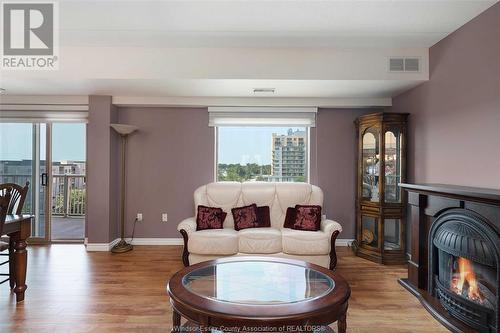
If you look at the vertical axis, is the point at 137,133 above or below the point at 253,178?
above

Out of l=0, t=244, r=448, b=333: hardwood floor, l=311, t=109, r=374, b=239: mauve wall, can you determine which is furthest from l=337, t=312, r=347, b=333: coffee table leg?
l=311, t=109, r=374, b=239: mauve wall

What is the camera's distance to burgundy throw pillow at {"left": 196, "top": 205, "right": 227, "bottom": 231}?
3582 mm

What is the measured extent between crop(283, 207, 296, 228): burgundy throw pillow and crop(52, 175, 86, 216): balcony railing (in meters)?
3.61

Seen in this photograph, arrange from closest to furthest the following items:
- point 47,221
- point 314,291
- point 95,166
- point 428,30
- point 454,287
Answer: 1. point 314,291
2. point 454,287
3. point 428,30
4. point 95,166
5. point 47,221

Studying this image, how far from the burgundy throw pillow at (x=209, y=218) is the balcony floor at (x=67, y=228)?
2372 millimetres

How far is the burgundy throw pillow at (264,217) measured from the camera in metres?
3.73

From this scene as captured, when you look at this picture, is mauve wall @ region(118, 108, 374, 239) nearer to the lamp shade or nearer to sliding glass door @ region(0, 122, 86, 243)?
the lamp shade

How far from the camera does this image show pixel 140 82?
136 inches

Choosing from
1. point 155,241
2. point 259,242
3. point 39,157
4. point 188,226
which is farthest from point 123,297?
point 39,157

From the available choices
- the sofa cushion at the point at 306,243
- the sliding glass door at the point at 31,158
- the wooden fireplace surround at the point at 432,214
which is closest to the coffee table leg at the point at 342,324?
the wooden fireplace surround at the point at 432,214

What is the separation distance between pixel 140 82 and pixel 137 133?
118 cm

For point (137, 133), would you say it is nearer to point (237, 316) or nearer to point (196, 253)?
point (196, 253)

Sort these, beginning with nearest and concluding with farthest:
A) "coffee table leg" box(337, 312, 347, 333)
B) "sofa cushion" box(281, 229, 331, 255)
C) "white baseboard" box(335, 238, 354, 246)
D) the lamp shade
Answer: "coffee table leg" box(337, 312, 347, 333) → "sofa cushion" box(281, 229, 331, 255) → the lamp shade → "white baseboard" box(335, 238, 354, 246)

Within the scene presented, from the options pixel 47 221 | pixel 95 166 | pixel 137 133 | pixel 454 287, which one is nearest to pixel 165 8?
pixel 137 133
